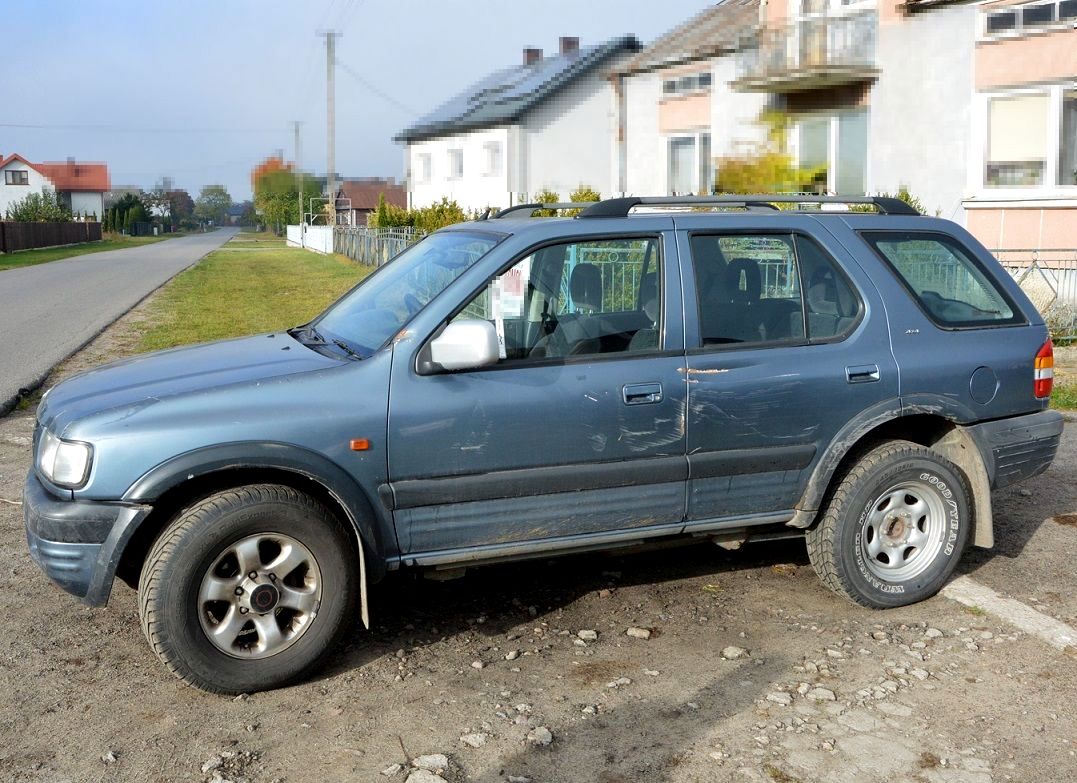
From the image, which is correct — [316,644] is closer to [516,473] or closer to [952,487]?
[516,473]

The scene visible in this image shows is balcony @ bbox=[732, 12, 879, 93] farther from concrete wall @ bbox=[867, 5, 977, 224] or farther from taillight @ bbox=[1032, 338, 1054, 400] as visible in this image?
taillight @ bbox=[1032, 338, 1054, 400]

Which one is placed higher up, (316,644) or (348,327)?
(348,327)

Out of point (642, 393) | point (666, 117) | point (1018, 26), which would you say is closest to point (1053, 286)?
point (1018, 26)

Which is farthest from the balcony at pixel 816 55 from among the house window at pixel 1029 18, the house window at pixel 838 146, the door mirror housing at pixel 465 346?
the door mirror housing at pixel 465 346

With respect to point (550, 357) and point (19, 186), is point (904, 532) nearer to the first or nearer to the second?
point (550, 357)

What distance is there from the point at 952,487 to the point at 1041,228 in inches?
500

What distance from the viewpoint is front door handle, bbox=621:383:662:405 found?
470 cm

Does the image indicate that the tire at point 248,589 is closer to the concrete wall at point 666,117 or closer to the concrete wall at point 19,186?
the concrete wall at point 666,117

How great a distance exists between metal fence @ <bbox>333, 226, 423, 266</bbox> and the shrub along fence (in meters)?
14.0

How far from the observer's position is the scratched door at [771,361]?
4887mm

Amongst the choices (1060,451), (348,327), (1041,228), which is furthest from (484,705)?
(1041,228)

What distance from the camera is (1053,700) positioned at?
14.0 feet

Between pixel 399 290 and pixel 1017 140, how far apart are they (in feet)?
47.1

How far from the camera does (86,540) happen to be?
165 inches
